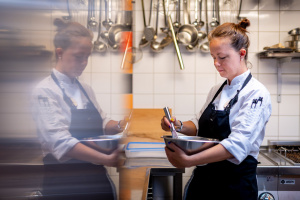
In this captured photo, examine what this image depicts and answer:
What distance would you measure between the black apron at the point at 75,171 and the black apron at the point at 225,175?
1.13 metres

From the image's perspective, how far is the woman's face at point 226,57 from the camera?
1237 mm

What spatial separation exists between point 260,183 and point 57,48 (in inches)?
72.5

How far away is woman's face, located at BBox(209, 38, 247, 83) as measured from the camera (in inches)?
48.7

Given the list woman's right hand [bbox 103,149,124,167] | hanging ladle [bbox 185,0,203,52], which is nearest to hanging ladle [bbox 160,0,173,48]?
hanging ladle [bbox 185,0,203,52]

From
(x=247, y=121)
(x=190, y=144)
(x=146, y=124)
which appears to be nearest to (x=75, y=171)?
(x=190, y=144)

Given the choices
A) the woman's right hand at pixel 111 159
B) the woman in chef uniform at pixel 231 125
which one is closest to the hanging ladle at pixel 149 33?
the woman in chef uniform at pixel 231 125

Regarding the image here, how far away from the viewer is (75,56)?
0.15 meters

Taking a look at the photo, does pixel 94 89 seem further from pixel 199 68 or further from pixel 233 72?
pixel 199 68

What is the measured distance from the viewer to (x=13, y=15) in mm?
Answer: 90

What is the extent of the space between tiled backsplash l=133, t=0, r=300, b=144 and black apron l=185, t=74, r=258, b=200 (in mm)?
993

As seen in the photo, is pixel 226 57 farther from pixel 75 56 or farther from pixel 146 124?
pixel 75 56

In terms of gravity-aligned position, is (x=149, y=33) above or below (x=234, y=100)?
above

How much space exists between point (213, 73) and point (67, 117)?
90.4 inches

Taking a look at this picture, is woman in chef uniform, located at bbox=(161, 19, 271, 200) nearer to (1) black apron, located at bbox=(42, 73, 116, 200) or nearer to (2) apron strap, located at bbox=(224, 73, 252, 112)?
(2) apron strap, located at bbox=(224, 73, 252, 112)
